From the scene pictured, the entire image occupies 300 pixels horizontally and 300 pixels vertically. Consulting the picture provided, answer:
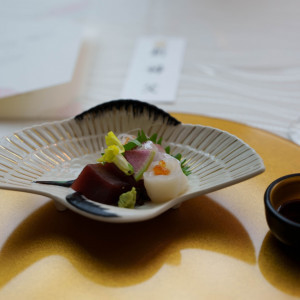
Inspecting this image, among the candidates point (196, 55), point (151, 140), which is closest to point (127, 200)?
point (151, 140)

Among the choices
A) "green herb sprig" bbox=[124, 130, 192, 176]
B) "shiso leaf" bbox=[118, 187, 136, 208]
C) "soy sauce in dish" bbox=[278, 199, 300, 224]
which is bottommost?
"shiso leaf" bbox=[118, 187, 136, 208]

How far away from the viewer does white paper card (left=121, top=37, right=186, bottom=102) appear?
1802 millimetres

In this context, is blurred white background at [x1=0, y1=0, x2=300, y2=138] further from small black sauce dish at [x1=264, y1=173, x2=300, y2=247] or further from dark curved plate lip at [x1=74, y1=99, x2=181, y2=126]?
small black sauce dish at [x1=264, y1=173, x2=300, y2=247]

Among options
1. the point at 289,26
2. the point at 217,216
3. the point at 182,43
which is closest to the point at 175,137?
the point at 217,216

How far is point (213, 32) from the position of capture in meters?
2.20

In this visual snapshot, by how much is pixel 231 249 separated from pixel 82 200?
0.34 meters

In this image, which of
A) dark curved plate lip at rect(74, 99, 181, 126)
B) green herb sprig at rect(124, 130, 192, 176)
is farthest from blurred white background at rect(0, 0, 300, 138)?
green herb sprig at rect(124, 130, 192, 176)

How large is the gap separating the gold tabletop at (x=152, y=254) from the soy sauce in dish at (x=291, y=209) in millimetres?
62

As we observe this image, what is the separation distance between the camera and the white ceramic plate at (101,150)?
95cm

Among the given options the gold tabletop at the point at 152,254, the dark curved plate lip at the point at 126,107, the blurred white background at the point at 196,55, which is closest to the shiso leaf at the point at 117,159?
the gold tabletop at the point at 152,254

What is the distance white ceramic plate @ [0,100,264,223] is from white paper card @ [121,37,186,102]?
53cm

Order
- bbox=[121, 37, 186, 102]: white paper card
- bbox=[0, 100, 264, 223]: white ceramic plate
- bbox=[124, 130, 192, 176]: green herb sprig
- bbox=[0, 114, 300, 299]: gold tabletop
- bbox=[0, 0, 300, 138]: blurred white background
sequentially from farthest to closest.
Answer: bbox=[121, 37, 186, 102]: white paper card < bbox=[0, 0, 300, 138]: blurred white background < bbox=[124, 130, 192, 176]: green herb sprig < bbox=[0, 100, 264, 223]: white ceramic plate < bbox=[0, 114, 300, 299]: gold tabletop

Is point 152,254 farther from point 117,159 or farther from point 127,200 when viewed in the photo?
point 117,159

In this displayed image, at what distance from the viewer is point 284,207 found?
3.09 feet
